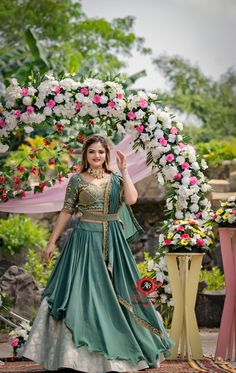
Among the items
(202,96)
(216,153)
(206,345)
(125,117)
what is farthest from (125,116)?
(202,96)

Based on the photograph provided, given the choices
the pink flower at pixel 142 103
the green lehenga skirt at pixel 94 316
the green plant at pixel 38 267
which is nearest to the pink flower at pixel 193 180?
the pink flower at pixel 142 103

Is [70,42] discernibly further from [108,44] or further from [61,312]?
[61,312]

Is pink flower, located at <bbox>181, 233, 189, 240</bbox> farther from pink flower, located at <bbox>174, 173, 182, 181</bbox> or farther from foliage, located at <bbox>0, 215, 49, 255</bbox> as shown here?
foliage, located at <bbox>0, 215, 49, 255</bbox>

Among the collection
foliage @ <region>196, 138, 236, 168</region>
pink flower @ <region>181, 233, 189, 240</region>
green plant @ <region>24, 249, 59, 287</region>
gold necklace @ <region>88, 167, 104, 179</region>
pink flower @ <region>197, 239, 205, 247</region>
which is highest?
foliage @ <region>196, 138, 236, 168</region>

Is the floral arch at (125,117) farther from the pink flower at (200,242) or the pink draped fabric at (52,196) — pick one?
the pink draped fabric at (52,196)

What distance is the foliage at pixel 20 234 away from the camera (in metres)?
12.5

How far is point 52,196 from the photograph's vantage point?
349 inches

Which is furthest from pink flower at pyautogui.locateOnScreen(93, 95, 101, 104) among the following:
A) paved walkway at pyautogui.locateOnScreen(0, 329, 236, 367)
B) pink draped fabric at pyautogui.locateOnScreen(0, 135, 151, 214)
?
paved walkway at pyautogui.locateOnScreen(0, 329, 236, 367)

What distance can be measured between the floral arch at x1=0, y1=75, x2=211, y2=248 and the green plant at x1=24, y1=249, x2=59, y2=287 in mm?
4143

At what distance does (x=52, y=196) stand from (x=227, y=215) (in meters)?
2.76

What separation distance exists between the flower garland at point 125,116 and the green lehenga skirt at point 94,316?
124 centimetres

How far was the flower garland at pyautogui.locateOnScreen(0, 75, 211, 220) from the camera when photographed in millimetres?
7277

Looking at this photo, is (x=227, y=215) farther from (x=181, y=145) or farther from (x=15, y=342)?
(x=15, y=342)

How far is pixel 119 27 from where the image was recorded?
88.2 feet
